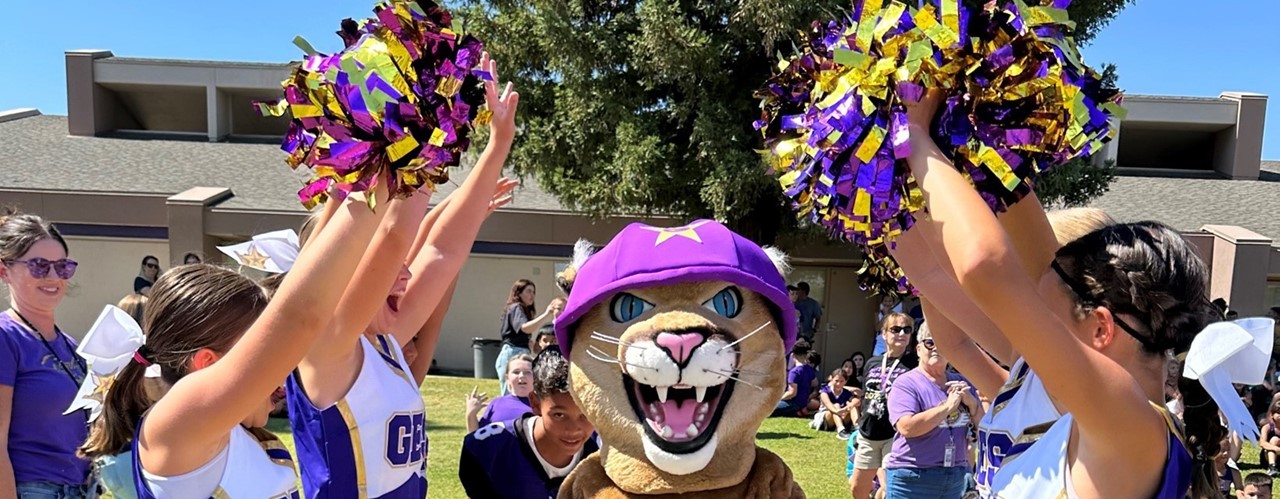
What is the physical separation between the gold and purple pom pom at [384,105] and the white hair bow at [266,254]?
0.78 metres

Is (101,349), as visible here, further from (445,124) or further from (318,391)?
(445,124)

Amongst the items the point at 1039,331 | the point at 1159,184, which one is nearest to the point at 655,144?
the point at 1039,331

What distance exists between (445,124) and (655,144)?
31.6ft

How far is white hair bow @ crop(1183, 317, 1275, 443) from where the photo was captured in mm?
1761

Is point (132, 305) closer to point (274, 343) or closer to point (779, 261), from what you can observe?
point (274, 343)

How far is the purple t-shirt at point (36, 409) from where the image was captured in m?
3.57

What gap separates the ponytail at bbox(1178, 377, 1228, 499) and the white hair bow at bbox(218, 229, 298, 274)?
234cm

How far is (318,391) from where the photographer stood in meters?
2.21

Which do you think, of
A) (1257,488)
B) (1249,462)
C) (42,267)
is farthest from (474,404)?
(1249,462)

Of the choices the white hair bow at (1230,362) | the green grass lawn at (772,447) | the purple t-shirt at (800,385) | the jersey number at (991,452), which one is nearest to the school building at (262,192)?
the purple t-shirt at (800,385)

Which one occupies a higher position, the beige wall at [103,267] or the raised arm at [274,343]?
the raised arm at [274,343]

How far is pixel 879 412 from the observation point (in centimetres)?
600

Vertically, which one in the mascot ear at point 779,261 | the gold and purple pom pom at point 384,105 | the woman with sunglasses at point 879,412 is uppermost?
the gold and purple pom pom at point 384,105

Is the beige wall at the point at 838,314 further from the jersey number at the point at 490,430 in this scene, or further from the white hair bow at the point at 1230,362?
the white hair bow at the point at 1230,362
